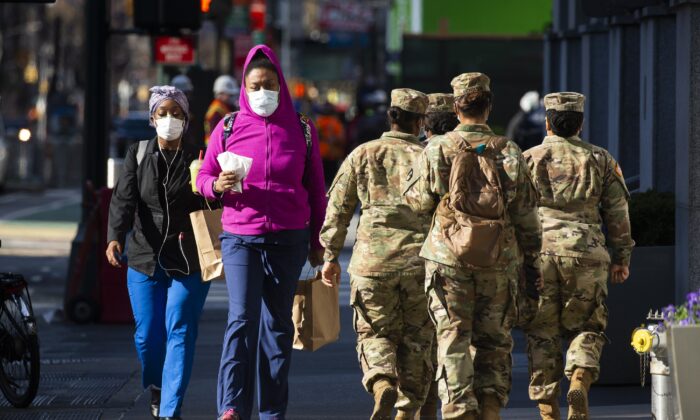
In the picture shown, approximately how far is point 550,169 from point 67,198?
27.8 m

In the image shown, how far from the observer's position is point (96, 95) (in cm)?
1549

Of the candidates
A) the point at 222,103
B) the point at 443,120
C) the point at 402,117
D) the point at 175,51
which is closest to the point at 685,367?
the point at 402,117

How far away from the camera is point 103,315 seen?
46.9ft

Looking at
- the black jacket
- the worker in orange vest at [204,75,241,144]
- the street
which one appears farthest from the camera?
the worker in orange vest at [204,75,241,144]

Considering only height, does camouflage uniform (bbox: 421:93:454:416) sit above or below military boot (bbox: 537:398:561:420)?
above

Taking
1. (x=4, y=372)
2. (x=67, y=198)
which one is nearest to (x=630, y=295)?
(x=4, y=372)

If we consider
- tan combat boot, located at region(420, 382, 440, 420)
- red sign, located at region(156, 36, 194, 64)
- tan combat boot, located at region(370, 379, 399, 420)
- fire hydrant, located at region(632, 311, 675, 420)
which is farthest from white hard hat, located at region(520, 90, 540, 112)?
fire hydrant, located at region(632, 311, 675, 420)

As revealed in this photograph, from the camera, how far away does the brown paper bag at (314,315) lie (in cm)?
867

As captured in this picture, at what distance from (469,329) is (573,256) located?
3.22 feet

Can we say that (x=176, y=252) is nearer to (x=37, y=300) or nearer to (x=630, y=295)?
(x=630, y=295)

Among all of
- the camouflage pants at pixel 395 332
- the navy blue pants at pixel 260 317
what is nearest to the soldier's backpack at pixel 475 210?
the camouflage pants at pixel 395 332

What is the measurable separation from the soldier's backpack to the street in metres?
1.90

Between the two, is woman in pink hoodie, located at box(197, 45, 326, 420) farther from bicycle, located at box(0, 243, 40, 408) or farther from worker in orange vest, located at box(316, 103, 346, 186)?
worker in orange vest, located at box(316, 103, 346, 186)

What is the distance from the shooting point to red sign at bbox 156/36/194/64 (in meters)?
19.9
